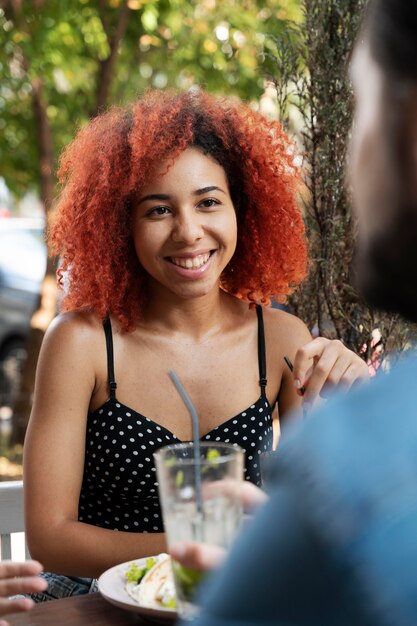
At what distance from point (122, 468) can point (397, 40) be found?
1.63 m

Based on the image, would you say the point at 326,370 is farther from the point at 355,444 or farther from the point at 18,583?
the point at 355,444

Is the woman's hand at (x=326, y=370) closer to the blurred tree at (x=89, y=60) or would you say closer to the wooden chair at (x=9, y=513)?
the wooden chair at (x=9, y=513)

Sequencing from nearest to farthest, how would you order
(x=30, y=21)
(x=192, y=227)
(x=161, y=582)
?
(x=161, y=582) < (x=192, y=227) < (x=30, y=21)

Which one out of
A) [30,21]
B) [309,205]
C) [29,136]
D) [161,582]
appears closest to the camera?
[161,582]

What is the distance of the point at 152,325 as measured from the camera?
7.97 ft

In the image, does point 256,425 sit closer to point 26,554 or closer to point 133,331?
point 133,331

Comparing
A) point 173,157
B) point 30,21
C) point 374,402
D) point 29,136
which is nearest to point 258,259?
point 173,157

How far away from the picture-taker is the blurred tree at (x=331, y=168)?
2871mm

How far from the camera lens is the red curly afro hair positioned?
7.88 feet

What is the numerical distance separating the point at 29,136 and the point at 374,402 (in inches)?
244

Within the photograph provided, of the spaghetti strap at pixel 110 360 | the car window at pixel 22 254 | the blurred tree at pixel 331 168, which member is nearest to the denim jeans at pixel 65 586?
the spaghetti strap at pixel 110 360

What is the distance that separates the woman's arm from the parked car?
20.4 ft

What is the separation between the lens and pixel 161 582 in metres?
1.53

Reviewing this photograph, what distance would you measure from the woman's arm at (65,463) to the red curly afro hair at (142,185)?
0.51 ft
